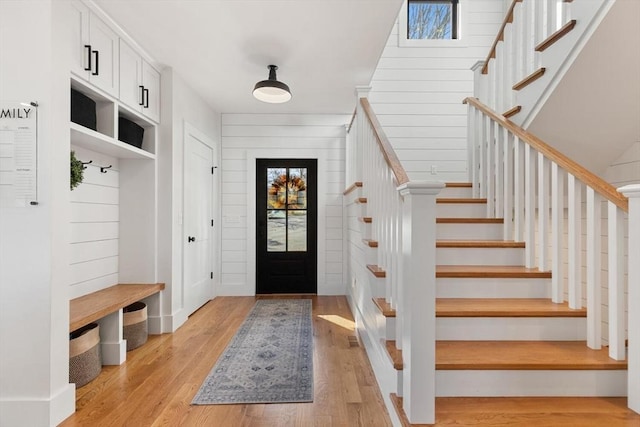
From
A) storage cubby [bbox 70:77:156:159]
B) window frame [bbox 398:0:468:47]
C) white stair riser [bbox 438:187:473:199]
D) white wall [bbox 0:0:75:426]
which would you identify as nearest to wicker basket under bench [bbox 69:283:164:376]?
white wall [bbox 0:0:75:426]

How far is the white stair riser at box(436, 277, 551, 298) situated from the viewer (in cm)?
228

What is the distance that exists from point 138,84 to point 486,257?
307 cm

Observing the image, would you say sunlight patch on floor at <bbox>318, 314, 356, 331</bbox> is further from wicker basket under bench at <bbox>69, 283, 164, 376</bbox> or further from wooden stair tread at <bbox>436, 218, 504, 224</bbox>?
wicker basket under bench at <bbox>69, 283, 164, 376</bbox>

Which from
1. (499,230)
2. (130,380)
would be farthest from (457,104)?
(130,380)

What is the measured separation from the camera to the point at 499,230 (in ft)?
9.08

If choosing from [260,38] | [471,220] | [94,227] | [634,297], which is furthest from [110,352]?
[634,297]

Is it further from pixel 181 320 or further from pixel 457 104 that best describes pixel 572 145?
pixel 181 320

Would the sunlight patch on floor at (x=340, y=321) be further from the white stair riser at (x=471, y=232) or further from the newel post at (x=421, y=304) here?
the newel post at (x=421, y=304)

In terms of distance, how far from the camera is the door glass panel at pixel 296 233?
5074 millimetres

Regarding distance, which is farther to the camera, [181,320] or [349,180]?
[349,180]

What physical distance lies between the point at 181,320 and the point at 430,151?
3466 mm

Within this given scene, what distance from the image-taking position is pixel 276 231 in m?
5.08

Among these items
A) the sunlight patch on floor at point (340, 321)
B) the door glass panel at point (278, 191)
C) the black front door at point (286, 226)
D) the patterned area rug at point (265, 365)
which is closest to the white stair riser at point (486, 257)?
the patterned area rug at point (265, 365)

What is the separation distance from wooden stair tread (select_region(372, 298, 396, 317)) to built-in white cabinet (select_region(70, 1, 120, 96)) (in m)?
2.33
